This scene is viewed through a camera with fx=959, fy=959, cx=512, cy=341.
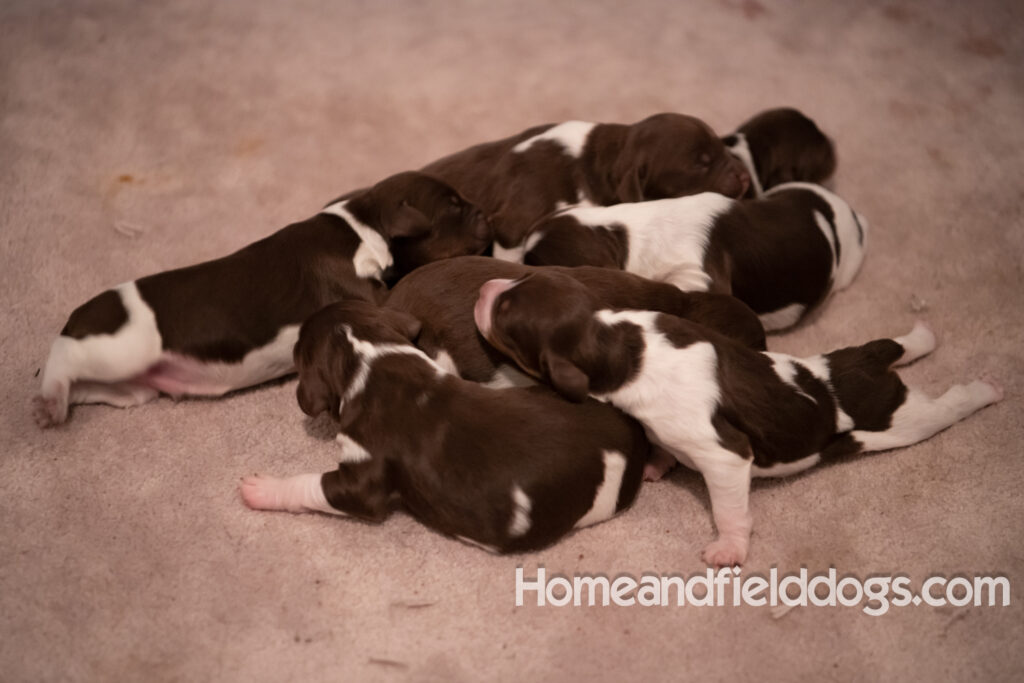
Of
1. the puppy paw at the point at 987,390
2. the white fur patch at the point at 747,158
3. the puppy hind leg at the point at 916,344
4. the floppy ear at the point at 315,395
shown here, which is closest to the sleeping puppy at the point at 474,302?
the floppy ear at the point at 315,395

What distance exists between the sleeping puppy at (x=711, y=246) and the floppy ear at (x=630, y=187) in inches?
8.0

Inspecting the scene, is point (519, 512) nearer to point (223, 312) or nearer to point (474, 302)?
point (474, 302)

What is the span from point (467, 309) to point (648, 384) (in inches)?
23.5

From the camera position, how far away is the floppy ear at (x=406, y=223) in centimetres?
300

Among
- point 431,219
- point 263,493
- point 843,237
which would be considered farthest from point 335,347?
point 843,237

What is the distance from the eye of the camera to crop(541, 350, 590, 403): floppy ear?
248 cm

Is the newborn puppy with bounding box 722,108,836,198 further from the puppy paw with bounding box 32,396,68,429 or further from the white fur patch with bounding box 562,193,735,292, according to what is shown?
the puppy paw with bounding box 32,396,68,429

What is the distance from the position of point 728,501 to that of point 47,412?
1973mm

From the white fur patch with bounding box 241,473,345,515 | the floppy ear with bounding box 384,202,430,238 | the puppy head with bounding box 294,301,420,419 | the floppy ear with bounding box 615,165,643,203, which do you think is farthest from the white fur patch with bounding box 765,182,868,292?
the white fur patch with bounding box 241,473,345,515

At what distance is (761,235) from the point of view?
10.1 feet

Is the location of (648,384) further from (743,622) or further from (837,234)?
(837,234)

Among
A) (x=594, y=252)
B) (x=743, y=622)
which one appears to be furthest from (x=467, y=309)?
(x=743, y=622)

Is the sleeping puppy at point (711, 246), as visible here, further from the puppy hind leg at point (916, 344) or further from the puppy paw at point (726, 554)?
the puppy paw at point (726, 554)

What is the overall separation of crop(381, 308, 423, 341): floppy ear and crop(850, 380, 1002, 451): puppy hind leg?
4.12ft
